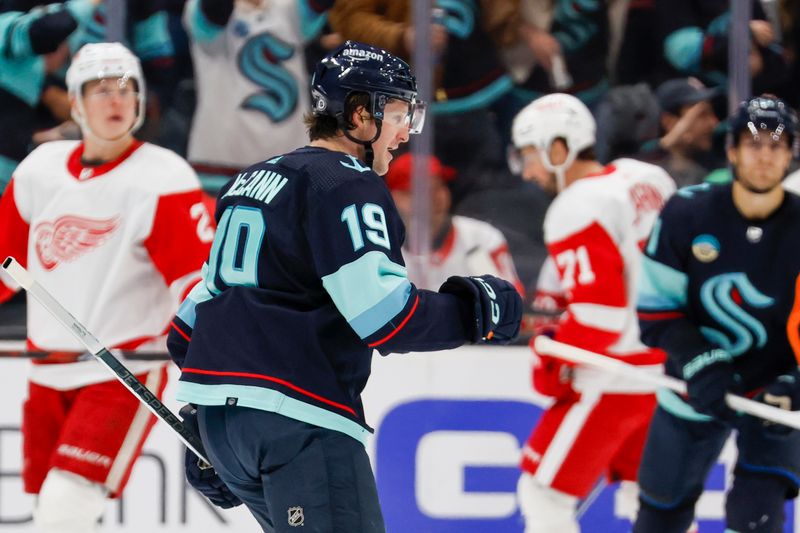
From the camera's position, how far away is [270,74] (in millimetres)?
4652

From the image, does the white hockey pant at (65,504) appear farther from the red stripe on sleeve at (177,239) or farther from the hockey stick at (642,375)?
the hockey stick at (642,375)

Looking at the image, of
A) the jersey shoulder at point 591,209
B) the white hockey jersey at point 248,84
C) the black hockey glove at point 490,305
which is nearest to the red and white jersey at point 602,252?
the jersey shoulder at point 591,209

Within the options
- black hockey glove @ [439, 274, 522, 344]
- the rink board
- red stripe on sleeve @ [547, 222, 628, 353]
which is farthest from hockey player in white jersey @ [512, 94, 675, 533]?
black hockey glove @ [439, 274, 522, 344]

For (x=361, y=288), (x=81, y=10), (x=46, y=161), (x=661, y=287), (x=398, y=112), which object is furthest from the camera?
(x=81, y=10)

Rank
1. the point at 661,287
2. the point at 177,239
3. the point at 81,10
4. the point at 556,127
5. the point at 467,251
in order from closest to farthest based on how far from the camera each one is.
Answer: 1. the point at 661,287
2. the point at 177,239
3. the point at 556,127
4. the point at 81,10
5. the point at 467,251

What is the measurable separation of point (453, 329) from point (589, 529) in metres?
2.33

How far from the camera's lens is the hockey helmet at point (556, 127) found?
172 inches

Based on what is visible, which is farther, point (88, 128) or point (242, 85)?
point (242, 85)

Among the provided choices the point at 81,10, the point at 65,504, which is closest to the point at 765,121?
the point at 65,504

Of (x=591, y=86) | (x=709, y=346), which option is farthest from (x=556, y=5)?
(x=709, y=346)

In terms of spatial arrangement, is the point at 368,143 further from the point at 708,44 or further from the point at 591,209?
the point at 708,44

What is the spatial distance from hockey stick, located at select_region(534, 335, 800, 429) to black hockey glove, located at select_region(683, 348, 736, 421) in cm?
3

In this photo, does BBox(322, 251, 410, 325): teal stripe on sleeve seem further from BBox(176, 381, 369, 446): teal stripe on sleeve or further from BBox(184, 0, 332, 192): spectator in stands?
BBox(184, 0, 332, 192): spectator in stands

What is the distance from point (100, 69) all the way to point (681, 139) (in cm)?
192
